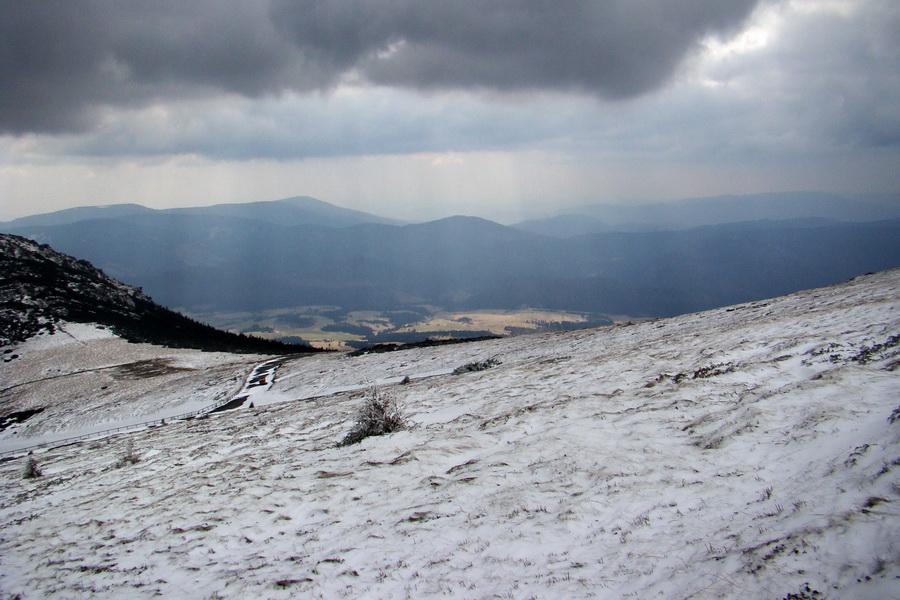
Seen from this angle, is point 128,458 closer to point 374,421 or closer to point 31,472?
point 31,472

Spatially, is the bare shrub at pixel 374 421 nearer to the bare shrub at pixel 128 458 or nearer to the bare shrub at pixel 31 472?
the bare shrub at pixel 128 458

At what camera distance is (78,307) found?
78.2 m

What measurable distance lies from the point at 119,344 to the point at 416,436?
67656mm

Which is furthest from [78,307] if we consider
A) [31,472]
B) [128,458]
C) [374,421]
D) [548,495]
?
[548,495]

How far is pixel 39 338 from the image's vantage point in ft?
213

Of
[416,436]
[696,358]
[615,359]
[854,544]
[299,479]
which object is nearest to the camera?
[854,544]

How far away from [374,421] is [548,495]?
693 centimetres

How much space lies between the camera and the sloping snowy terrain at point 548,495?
6352 millimetres

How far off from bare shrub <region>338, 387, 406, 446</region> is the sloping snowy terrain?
509mm

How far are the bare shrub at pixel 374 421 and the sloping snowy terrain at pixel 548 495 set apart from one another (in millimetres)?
509

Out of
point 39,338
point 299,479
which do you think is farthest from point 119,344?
point 299,479

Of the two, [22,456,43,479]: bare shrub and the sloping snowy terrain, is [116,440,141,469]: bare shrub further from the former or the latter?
[22,456,43,479]: bare shrub

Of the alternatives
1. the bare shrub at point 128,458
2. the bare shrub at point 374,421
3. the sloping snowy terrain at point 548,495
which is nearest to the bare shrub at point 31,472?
the sloping snowy terrain at point 548,495

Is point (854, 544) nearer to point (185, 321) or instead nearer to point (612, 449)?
point (612, 449)
